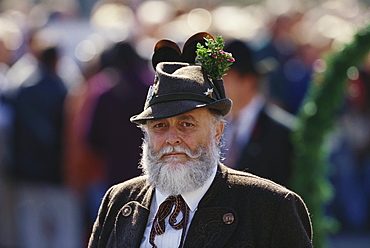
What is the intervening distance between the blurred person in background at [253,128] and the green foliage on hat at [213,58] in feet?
6.30

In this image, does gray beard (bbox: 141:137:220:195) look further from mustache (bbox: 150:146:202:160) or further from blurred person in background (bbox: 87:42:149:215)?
blurred person in background (bbox: 87:42:149:215)

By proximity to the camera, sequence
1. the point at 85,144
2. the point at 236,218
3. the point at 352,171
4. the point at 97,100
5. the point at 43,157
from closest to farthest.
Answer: the point at 236,218 < the point at 97,100 < the point at 85,144 < the point at 43,157 < the point at 352,171

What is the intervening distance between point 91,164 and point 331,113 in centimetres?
337

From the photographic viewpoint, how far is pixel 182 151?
4543 mm

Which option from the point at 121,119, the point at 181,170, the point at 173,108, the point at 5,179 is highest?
the point at 173,108

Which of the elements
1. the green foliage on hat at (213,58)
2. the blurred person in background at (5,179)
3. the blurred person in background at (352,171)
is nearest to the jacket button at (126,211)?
the green foliage on hat at (213,58)

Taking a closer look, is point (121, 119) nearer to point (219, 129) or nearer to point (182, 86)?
point (219, 129)

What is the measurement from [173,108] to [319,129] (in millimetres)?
2253

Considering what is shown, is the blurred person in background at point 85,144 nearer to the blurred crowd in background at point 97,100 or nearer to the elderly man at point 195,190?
the blurred crowd in background at point 97,100

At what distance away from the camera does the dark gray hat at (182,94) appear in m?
4.48

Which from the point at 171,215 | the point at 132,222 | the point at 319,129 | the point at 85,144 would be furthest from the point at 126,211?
the point at 85,144

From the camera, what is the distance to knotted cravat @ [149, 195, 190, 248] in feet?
14.9

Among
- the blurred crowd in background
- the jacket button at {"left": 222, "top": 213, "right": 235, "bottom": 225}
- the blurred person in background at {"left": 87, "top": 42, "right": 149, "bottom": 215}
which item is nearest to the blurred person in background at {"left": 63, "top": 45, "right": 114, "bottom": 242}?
the blurred crowd in background

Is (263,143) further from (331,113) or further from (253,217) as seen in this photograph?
(253,217)
